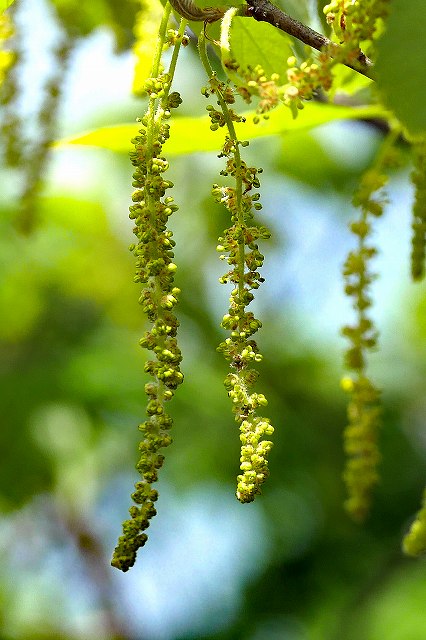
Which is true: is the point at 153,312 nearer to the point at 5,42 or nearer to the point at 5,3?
the point at 5,3

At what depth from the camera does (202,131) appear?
1.93m

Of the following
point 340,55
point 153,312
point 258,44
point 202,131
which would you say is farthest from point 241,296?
point 202,131

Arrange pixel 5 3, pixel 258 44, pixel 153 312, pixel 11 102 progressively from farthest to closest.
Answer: pixel 11 102, pixel 258 44, pixel 5 3, pixel 153 312

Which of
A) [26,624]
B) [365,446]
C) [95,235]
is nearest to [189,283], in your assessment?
[95,235]

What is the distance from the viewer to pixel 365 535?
180 inches

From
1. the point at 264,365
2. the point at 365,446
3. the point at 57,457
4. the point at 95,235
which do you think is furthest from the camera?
the point at 95,235

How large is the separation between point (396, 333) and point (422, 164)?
3511 millimetres

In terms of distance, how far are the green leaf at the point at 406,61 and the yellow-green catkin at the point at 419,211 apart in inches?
20.4

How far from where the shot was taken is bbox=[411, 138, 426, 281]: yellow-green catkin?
1622 mm

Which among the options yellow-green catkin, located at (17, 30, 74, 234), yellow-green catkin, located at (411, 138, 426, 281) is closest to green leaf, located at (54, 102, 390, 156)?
yellow-green catkin, located at (17, 30, 74, 234)

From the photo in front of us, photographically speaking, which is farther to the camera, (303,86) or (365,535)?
(365,535)

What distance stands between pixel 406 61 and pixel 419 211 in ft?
2.02

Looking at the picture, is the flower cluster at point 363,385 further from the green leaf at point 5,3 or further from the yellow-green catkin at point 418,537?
the green leaf at point 5,3

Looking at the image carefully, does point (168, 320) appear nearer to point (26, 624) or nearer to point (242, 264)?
point (242, 264)
